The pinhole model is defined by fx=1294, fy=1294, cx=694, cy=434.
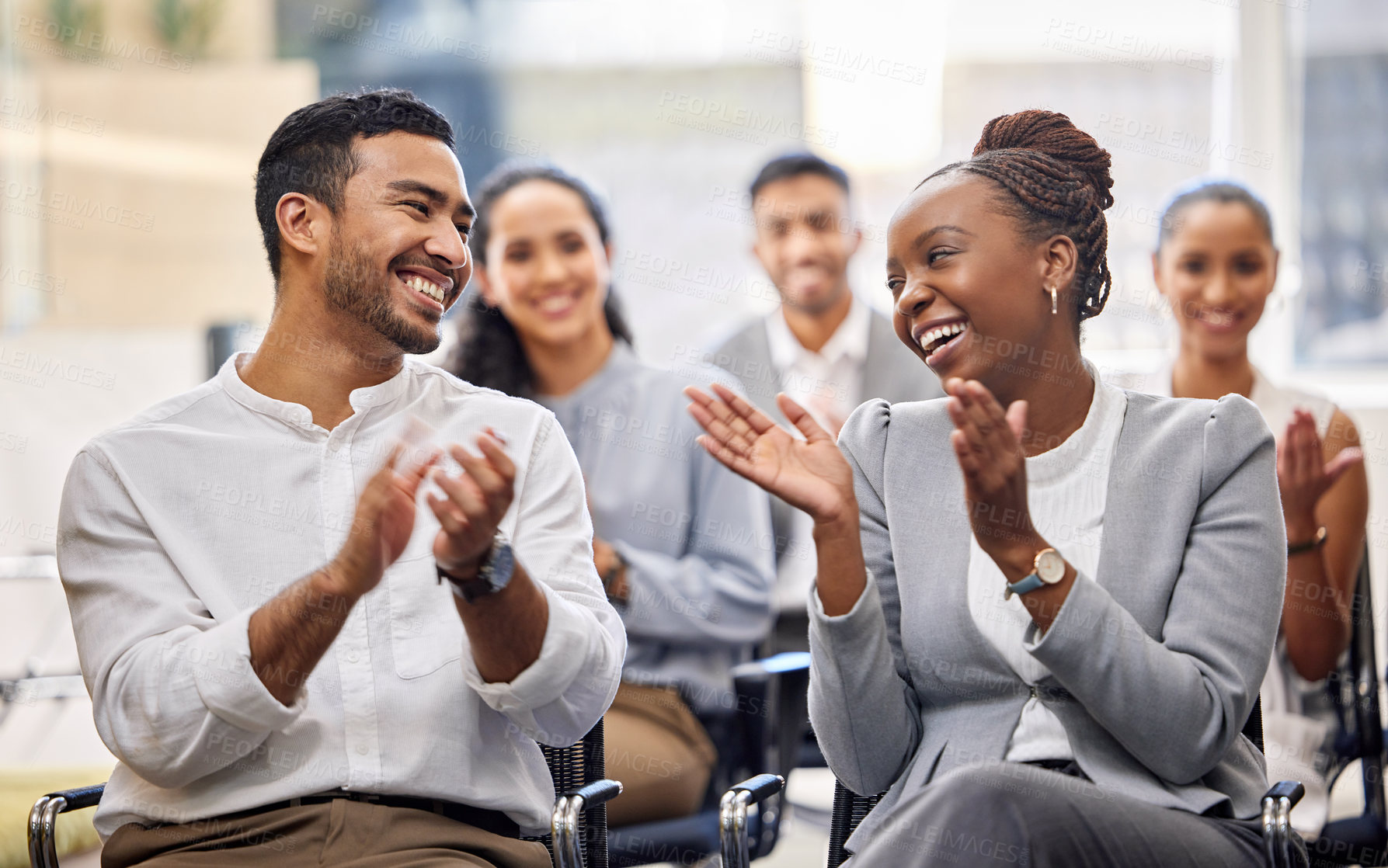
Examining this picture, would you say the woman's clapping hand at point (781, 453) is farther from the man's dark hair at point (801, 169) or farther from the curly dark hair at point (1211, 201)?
the man's dark hair at point (801, 169)

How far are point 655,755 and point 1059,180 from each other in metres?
1.24

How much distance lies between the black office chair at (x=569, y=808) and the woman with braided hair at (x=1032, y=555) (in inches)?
12.0

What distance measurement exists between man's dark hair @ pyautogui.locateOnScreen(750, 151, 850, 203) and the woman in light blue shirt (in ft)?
2.21

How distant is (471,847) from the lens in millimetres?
1537

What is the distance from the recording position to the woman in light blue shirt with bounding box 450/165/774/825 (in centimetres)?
238

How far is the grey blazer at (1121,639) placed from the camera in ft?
4.61

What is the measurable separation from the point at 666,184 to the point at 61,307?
215 cm


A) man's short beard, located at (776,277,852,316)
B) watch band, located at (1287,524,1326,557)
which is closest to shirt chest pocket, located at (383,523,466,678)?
watch band, located at (1287,524,1326,557)

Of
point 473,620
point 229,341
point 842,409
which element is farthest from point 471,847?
point 229,341

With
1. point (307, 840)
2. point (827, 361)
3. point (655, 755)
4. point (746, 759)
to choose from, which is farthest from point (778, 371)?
point (307, 840)

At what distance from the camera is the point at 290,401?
5.60 feet

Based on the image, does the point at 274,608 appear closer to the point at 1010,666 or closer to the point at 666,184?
the point at 1010,666

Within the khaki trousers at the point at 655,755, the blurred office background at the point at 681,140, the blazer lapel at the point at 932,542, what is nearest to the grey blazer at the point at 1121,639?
the blazer lapel at the point at 932,542

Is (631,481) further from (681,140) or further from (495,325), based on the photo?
(681,140)
